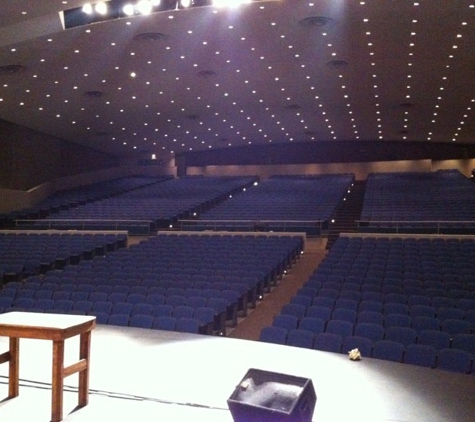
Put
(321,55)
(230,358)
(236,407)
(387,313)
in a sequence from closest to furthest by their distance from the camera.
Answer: (236,407) < (230,358) < (387,313) < (321,55)

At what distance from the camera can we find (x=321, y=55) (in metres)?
13.5

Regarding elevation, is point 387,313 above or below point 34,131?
below

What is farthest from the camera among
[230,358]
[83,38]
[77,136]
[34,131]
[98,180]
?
[98,180]

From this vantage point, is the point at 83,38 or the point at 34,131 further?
the point at 34,131

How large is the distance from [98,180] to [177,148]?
4784 mm

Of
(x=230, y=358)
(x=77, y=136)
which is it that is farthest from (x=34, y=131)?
(x=230, y=358)

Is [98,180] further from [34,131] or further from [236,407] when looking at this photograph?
[236,407]

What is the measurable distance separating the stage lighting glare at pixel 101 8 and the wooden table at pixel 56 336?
8.82 metres

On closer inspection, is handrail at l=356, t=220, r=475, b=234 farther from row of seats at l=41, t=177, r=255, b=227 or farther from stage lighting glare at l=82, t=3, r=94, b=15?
stage lighting glare at l=82, t=3, r=94, b=15

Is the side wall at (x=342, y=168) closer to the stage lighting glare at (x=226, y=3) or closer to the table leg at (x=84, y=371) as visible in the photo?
the stage lighting glare at (x=226, y=3)

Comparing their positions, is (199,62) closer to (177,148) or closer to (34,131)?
(34,131)

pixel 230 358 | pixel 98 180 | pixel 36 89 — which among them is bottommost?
pixel 230 358

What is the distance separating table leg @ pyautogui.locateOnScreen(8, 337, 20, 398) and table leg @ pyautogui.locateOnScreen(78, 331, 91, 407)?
1.44 feet

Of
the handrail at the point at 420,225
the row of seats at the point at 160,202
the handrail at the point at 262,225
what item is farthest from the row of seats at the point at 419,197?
the row of seats at the point at 160,202
